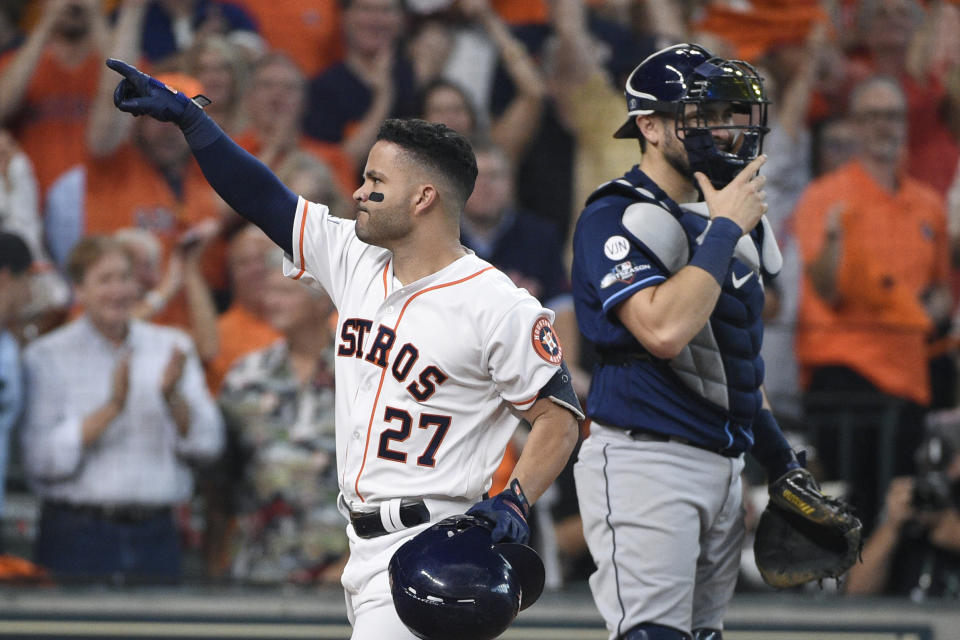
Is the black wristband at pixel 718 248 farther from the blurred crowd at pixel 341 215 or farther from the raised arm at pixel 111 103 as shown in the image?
the raised arm at pixel 111 103

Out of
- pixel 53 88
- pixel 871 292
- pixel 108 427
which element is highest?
pixel 53 88

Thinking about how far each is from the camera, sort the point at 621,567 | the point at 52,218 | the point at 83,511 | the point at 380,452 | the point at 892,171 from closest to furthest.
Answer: the point at 380,452 → the point at 621,567 → the point at 83,511 → the point at 52,218 → the point at 892,171

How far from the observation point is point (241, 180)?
3.24m

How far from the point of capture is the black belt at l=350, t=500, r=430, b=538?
2.98m

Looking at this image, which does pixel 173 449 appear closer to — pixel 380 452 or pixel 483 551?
pixel 380 452

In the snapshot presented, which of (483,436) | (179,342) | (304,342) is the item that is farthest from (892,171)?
(483,436)

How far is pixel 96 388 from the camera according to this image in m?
5.06

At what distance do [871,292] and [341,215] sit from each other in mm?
2330

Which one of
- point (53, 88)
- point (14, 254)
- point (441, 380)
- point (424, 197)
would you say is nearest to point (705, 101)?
point (424, 197)

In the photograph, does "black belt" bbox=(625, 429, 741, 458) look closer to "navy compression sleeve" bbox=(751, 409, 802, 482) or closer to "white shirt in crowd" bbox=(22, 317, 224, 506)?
"navy compression sleeve" bbox=(751, 409, 802, 482)

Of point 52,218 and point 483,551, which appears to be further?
point 52,218

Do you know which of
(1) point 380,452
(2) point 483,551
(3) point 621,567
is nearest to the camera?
(2) point 483,551

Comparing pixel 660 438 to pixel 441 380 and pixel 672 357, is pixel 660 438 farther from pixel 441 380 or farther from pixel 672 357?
pixel 441 380

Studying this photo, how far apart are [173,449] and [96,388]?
385 millimetres
